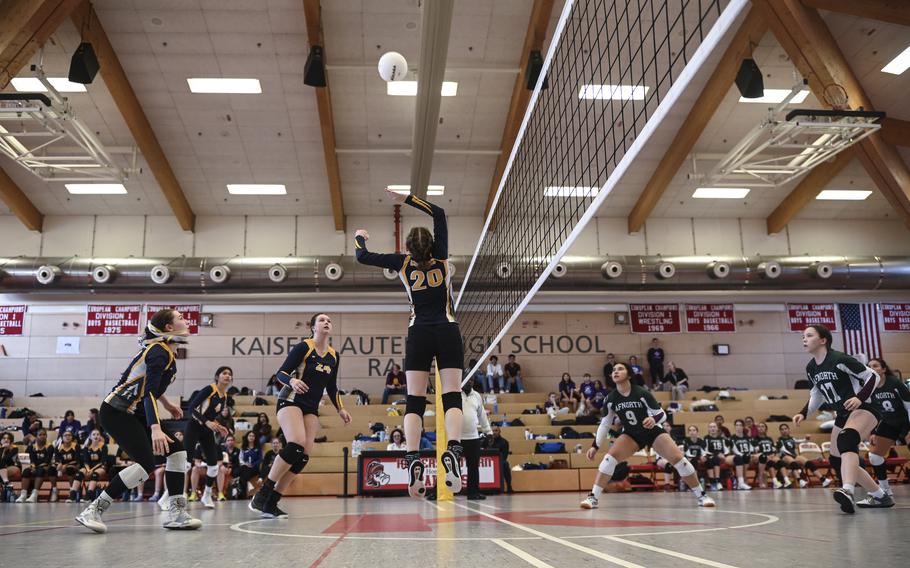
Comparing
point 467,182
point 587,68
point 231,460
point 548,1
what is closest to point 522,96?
point 587,68

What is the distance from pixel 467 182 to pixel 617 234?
6495 mm

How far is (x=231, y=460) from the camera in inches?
615

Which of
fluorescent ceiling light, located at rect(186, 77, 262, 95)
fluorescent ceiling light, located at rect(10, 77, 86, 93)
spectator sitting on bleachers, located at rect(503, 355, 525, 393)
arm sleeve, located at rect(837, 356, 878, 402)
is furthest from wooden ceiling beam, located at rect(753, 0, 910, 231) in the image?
fluorescent ceiling light, located at rect(10, 77, 86, 93)

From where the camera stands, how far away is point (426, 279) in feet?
18.8

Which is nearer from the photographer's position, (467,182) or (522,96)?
(522,96)

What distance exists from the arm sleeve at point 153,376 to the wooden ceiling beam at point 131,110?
13797 millimetres

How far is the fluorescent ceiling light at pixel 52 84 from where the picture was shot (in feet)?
60.8

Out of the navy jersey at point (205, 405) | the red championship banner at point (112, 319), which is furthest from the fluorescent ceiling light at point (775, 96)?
the red championship banner at point (112, 319)

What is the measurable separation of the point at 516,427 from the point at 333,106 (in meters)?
10.9

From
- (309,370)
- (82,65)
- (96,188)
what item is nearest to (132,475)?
(309,370)

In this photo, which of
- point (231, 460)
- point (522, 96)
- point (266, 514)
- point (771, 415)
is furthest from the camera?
point (771, 415)

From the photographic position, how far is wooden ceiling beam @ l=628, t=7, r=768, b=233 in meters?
17.6

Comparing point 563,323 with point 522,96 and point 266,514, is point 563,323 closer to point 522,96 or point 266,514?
point 522,96

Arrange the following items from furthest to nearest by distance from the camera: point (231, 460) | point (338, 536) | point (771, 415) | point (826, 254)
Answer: point (826, 254)
point (771, 415)
point (231, 460)
point (338, 536)
